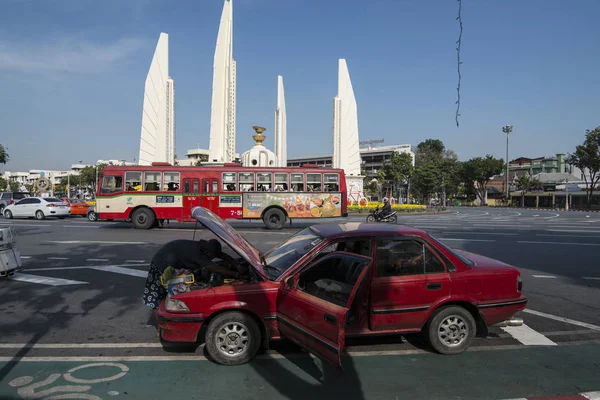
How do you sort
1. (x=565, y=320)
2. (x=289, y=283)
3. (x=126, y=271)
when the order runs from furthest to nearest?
1. (x=126, y=271)
2. (x=565, y=320)
3. (x=289, y=283)

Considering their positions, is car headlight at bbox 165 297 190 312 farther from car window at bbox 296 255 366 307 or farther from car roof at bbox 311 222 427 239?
car roof at bbox 311 222 427 239

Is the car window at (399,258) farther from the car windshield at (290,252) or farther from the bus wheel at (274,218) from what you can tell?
the bus wheel at (274,218)

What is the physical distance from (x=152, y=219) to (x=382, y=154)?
9833cm

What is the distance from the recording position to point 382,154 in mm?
112125

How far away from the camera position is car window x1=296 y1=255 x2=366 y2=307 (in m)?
4.01

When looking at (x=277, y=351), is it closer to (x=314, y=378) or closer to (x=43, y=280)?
(x=314, y=378)

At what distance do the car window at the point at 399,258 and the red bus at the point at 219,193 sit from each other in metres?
14.6

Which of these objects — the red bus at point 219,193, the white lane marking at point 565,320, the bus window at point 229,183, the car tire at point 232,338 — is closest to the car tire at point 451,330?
the car tire at point 232,338

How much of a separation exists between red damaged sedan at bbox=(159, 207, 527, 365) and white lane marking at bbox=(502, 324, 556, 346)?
64 centimetres

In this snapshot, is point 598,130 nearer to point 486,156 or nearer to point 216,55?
point 486,156

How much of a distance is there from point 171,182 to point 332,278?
609 inches

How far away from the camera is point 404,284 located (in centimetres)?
463

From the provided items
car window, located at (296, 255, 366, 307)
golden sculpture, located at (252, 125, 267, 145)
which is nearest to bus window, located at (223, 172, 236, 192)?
car window, located at (296, 255, 366, 307)

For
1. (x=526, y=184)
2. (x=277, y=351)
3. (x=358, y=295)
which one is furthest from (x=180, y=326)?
(x=526, y=184)
